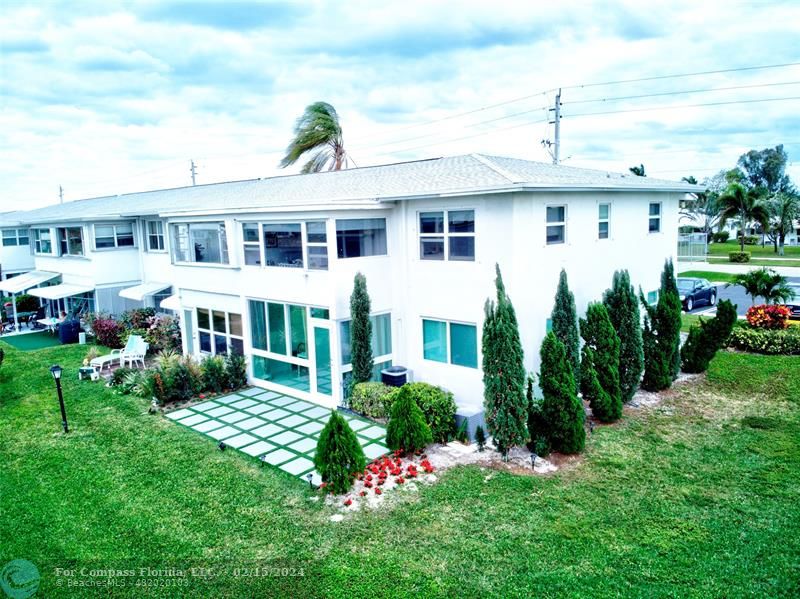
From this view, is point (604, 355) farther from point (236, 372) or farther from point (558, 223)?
point (236, 372)

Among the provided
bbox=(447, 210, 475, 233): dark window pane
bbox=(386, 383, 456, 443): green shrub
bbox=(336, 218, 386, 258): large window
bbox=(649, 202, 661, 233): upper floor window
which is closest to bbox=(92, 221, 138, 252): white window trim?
bbox=(336, 218, 386, 258): large window

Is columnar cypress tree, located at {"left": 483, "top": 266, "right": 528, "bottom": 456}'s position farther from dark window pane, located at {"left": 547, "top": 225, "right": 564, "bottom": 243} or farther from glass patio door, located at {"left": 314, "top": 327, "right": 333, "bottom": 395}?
glass patio door, located at {"left": 314, "top": 327, "right": 333, "bottom": 395}

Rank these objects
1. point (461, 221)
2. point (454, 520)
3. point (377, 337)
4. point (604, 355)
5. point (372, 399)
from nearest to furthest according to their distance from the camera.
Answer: point (454, 520) → point (604, 355) → point (461, 221) → point (372, 399) → point (377, 337)

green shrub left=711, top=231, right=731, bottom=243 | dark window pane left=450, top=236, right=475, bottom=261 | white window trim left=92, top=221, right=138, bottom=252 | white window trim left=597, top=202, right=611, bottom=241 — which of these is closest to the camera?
dark window pane left=450, top=236, right=475, bottom=261

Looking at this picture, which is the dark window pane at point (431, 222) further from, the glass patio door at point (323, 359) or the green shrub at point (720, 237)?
the green shrub at point (720, 237)

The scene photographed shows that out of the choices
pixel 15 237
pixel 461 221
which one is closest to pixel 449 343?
pixel 461 221

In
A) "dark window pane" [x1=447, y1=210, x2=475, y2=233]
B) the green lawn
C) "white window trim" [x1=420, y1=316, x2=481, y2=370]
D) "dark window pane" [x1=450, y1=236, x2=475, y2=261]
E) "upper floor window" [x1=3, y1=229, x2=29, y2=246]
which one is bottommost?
the green lawn

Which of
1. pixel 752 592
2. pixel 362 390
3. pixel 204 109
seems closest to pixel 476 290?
pixel 362 390
